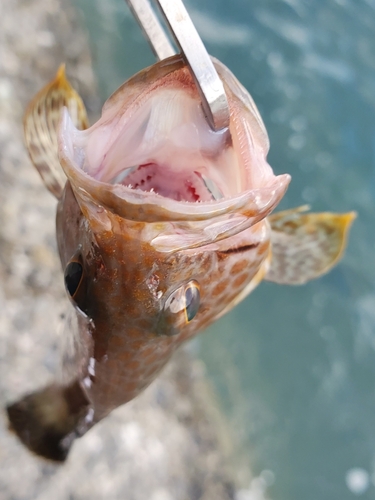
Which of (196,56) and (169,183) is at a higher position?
(196,56)

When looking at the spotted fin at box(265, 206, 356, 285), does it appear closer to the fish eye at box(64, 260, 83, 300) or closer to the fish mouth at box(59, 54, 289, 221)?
the fish mouth at box(59, 54, 289, 221)

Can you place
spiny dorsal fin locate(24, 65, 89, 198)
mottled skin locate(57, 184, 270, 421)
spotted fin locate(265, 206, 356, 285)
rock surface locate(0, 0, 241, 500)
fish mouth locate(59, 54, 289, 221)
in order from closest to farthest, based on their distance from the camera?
fish mouth locate(59, 54, 289, 221)
mottled skin locate(57, 184, 270, 421)
spiny dorsal fin locate(24, 65, 89, 198)
spotted fin locate(265, 206, 356, 285)
rock surface locate(0, 0, 241, 500)

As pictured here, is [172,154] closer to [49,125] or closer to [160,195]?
[160,195]

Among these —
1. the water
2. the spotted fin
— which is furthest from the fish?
the water

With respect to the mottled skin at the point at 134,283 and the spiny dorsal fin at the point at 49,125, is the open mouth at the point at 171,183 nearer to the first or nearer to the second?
the mottled skin at the point at 134,283

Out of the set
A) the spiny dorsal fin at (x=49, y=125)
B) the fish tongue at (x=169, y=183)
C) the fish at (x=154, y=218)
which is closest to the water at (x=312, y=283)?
the spiny dorsal fin at (x=49, y=125)

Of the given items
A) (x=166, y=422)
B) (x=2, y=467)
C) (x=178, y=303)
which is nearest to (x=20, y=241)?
(x=2, y=467)

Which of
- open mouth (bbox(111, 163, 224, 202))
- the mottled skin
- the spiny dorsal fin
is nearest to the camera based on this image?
the mottled skin

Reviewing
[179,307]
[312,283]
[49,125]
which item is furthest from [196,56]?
[312,283]

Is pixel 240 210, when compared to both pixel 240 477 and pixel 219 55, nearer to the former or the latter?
pixel 240 477
